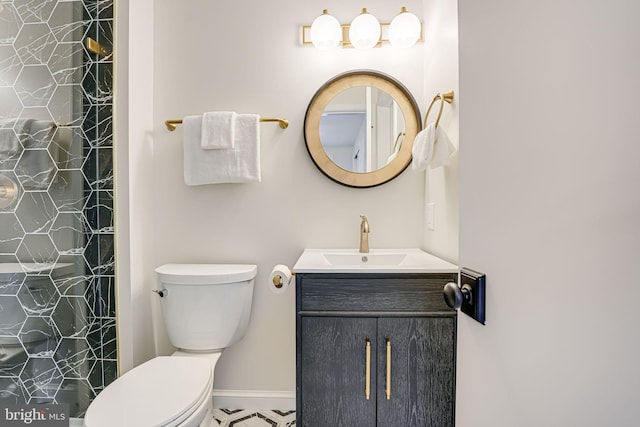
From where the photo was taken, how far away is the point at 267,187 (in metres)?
1.73

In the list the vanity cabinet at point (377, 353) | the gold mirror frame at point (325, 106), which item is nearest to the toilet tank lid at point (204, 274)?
the vanity cabinet at point (377, 353)

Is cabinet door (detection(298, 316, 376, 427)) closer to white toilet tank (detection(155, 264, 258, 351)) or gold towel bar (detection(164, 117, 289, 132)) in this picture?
white toilet tank (detection(155, 264, 258, 351))

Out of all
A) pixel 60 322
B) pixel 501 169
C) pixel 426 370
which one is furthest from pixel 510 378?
pixel 60 322

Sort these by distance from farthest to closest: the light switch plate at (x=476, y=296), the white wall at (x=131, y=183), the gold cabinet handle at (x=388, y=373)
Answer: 1. the white wall at (x=131, y=183)
2. the gold cabinet handle at (x=388, y=373)
3. the light switch plate at (x=476, y=296)

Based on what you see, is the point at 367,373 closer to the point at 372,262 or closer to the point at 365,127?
the point at 372,262

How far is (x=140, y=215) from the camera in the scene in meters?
1.62

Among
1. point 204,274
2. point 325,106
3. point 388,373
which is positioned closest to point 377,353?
point 388,373

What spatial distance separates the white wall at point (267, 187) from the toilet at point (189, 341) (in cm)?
18

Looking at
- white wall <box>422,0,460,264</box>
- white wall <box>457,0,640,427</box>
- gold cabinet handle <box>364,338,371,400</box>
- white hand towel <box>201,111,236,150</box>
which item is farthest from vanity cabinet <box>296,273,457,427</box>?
white hand towel <box>201,111,236,150</box>

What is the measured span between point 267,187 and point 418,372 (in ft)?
3.75

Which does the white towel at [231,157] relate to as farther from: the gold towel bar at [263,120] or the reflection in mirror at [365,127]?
the reflection in mirror at [365,127]

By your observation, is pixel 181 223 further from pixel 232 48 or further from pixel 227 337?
pixel 232 48

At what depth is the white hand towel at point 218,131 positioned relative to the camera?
159 centimetres

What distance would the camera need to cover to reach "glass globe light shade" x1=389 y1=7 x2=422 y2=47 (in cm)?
159
